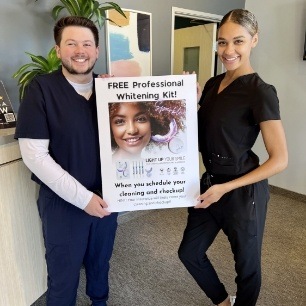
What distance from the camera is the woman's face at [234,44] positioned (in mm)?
1176

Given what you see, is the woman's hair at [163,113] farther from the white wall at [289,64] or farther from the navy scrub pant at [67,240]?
the white wall at [289,64]

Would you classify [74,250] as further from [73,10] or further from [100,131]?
[73,10]

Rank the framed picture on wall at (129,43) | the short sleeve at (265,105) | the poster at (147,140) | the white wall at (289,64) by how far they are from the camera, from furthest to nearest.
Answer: the white wall at (289,64), the framed picture on wall at (129,43), the poster at (147,140), the short sleeve at (265,105)

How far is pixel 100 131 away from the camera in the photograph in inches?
48.4

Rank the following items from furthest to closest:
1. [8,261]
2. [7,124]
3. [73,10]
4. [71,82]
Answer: [73,10] → [7,124] → [8,261] → [71,82]

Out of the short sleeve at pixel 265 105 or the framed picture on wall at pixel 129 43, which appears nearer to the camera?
the short sleeve at pixel 265 105

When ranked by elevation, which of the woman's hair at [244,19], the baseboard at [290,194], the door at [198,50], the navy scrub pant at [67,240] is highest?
the door at [198,50]

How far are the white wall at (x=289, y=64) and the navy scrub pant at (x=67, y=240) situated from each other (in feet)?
8.38

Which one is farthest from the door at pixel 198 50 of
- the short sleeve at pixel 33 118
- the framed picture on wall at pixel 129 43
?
the short sleeve at pixel 33 118

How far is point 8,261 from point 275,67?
3208 mm

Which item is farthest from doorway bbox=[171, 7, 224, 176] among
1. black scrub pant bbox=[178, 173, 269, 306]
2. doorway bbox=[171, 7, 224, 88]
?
black scrub pant bbox=[178, 173, 269, 306]

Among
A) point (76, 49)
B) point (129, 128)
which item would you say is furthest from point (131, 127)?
point (76, 49)

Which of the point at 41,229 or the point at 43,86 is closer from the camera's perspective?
the point at 43,86

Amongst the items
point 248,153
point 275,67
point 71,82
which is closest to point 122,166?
point 71,82
